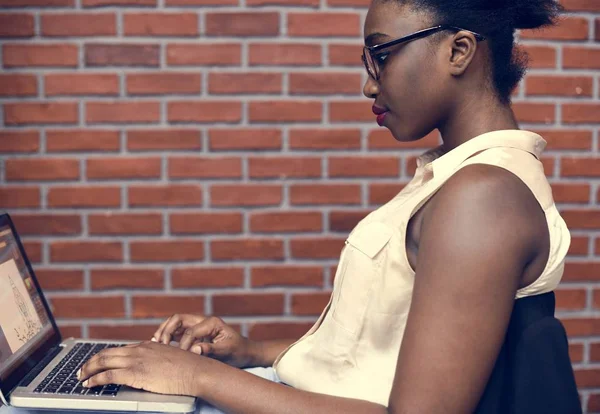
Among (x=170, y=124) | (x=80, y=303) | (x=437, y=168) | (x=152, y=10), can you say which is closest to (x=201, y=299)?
(x=80, y=303)

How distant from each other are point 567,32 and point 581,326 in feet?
3.12

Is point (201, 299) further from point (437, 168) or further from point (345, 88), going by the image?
point (437, 168)

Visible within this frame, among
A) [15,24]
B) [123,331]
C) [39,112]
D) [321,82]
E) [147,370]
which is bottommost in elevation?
[123,331]

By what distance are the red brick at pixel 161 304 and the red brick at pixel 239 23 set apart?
83cm

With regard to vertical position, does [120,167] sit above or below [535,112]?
below

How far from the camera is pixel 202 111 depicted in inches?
80.8

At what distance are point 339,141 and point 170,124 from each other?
1.73 feet

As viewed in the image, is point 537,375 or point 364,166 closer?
point 537,375

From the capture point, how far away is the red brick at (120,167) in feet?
6.73

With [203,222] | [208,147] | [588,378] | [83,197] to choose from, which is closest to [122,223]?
[83,197]

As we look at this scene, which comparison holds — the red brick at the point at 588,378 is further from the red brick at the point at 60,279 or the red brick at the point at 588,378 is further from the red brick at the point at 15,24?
the red brick at the point at 15,24

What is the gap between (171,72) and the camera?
2039mm

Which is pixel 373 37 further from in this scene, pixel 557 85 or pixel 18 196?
pixel 18 196

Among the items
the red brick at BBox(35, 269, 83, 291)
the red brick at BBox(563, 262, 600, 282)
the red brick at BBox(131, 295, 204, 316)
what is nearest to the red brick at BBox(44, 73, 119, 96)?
the red brick at BBox(35, 269, 83, 291)
